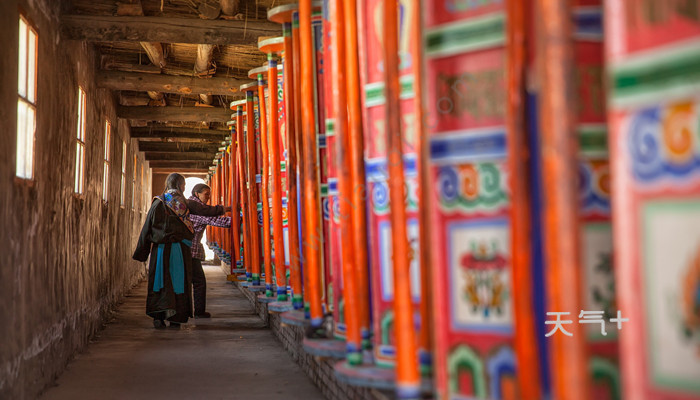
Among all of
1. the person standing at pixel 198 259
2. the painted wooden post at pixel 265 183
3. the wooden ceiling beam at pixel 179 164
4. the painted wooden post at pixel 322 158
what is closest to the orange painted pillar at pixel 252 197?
the painted wooden post at pixel 265 183

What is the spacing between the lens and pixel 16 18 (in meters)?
4.05

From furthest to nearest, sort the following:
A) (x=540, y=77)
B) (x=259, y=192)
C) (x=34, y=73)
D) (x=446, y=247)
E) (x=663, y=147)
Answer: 1. (x=259, y=192)
2. (x=34, y=73)
3. (x=446, y=247)
4. (x=540, y=77)
5. (x=663, y=147)

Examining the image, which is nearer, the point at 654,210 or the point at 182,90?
the point at 654,210

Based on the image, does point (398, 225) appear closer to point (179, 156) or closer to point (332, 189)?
point (332, 189)

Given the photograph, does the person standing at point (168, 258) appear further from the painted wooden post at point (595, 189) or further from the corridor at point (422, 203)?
the painted wooden post at point (595, 189)

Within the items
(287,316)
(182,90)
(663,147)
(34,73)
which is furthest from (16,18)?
(182,90)

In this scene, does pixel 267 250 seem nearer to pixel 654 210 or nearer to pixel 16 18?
pixel 16 18

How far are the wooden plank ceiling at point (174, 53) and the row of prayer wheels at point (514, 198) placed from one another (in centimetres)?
287

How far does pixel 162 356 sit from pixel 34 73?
8.91ft

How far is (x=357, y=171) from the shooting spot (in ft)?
9.91

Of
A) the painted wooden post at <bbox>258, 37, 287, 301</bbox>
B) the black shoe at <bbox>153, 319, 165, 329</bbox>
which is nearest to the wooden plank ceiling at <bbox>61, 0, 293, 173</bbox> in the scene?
the painted wooden post at <bbox>258, 37, 287, 301</bbox>

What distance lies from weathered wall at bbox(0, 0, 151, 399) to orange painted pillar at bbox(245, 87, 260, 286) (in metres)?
1.63

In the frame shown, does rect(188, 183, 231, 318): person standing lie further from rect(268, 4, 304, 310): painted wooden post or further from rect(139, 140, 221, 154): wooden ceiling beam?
rect(139, 140, 221, 154): wooden ceiling beam

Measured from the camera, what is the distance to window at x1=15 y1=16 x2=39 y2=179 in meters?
4.28
